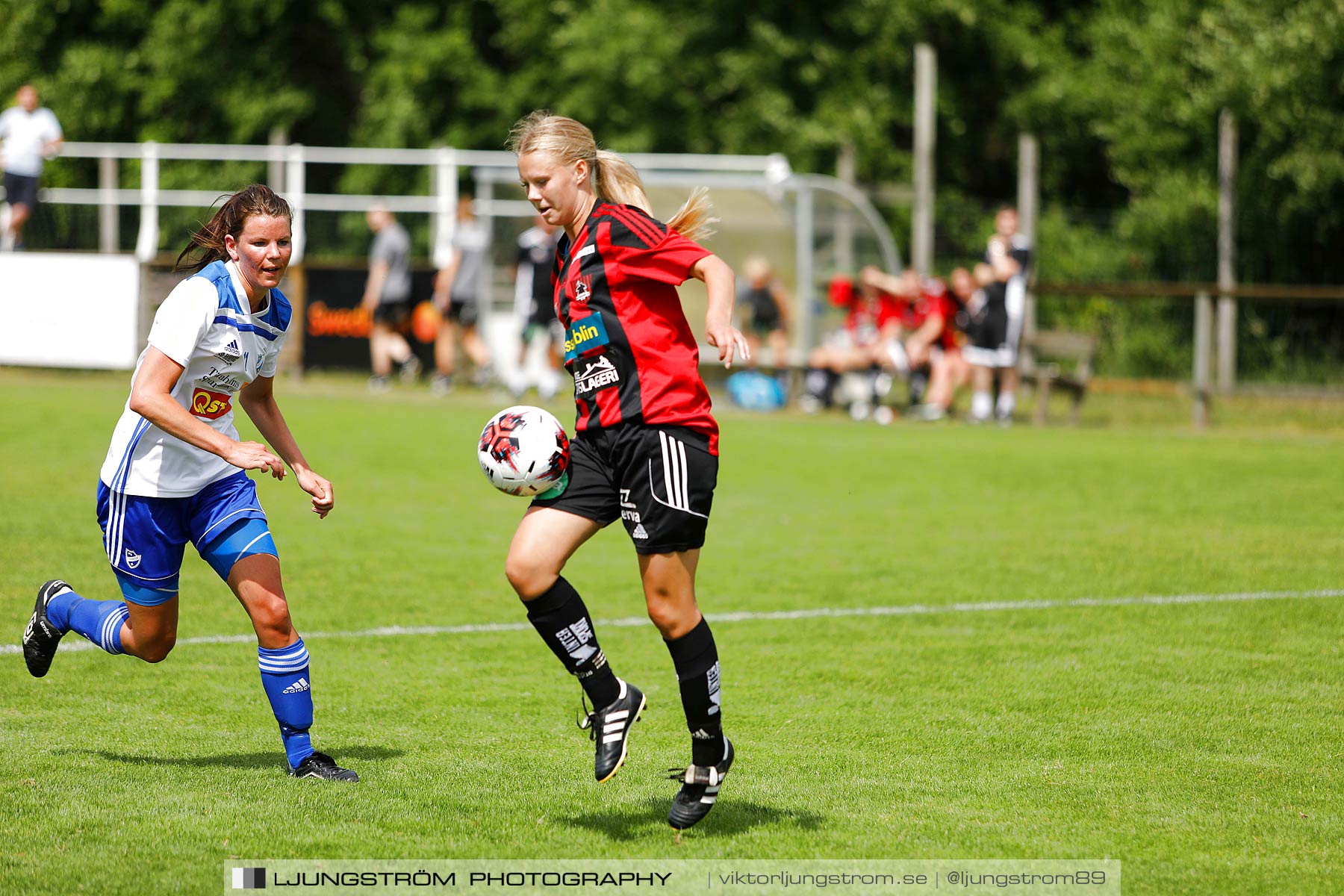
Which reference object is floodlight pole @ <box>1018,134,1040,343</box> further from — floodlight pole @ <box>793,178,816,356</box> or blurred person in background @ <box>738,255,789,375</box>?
blurred person in background @ <box>738,255,789,375</box>

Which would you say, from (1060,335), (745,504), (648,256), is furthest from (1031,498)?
(648,256)

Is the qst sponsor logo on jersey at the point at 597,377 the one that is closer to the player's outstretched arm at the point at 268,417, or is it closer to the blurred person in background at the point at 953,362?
the player's outstretched arm at the point at 268,417

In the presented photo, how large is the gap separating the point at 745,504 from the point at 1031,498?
2.22m

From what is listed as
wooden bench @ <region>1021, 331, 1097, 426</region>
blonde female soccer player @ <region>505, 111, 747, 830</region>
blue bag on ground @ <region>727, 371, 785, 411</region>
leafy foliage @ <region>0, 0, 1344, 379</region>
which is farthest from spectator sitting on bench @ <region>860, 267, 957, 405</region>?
blonde female soccer player @ <region>505, 111, 747, 830</region>

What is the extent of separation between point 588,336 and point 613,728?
114 centimetres

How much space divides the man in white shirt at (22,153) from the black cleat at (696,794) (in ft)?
57.7

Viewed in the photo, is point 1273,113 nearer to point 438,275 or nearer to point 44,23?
point 438,275

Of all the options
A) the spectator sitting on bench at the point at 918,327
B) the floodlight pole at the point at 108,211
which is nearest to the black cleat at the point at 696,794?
the spectator sitting on bench at the point at 918,327

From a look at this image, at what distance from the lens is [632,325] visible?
14.8 feet

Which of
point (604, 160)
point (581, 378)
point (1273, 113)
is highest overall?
point (1273, 113)

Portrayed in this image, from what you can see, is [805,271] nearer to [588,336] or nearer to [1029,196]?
[1029,196]

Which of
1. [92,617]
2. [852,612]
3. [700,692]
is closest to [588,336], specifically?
[700,692]

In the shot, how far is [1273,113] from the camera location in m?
20.3

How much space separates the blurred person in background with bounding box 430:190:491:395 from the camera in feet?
62.7
